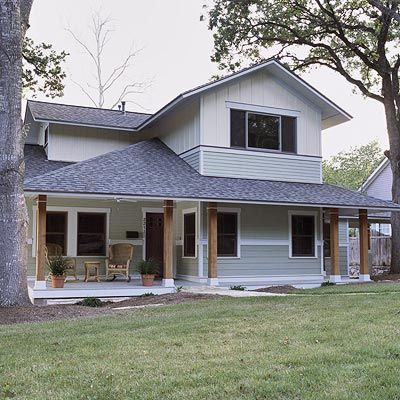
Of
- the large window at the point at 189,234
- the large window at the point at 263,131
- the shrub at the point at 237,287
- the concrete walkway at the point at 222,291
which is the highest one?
the large window at the point at 263,131

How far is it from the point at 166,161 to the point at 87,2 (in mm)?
22168

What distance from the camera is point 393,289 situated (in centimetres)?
1170

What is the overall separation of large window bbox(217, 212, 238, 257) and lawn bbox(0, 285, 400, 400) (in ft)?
20.1

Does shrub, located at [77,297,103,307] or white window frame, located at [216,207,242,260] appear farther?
white window frame, located at [216,207,242,260]

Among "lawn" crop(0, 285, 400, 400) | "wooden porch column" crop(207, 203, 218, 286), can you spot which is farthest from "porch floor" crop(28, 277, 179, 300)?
"lawn" crop(0, 285, 400, 400)

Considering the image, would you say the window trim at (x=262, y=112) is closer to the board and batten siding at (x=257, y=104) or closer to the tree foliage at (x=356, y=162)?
the board and batten siding at (x=257, y=104)

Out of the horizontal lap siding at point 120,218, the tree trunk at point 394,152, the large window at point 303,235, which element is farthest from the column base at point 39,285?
the tree trunk at point 394,152

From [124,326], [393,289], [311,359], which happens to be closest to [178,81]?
[393,289]

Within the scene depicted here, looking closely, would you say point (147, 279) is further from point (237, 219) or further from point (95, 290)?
point (237, 219)

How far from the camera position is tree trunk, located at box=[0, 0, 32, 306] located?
31.1ft

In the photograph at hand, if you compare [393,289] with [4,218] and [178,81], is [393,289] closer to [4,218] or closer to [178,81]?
[4,218]

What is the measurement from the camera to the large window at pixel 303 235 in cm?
1558

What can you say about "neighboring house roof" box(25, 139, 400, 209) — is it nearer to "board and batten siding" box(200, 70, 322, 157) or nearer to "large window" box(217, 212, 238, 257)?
"large window" box(217, 212, 238, 257)

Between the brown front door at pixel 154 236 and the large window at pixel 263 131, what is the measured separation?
323cm
